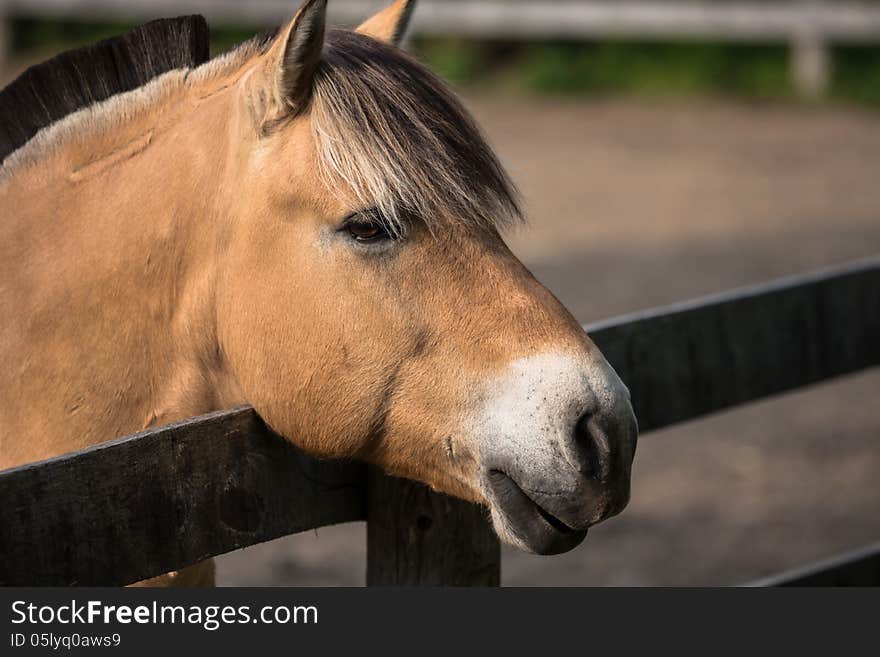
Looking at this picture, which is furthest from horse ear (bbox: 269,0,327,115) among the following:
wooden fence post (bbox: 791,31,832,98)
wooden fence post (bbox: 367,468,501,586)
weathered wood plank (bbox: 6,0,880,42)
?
wooden fence post (bbox: 791,31,832,98)

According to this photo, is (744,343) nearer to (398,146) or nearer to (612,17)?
(398,146)

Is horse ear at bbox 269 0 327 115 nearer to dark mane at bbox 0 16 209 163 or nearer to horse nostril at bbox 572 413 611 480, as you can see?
dark mane at bbox 0 16 209 163

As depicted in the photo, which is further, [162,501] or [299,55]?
[299,55]

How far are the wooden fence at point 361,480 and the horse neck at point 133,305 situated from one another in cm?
27

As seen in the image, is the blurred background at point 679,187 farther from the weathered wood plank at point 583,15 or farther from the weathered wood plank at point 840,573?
the weathered wood plank at point 840,573

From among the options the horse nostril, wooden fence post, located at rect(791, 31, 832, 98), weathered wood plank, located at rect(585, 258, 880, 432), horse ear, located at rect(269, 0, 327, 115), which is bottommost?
wooden fence post, located at rect(791, 31, 832, 98)

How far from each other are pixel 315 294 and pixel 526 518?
0.59 m

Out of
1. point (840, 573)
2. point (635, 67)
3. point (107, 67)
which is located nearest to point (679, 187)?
point (635, 67)

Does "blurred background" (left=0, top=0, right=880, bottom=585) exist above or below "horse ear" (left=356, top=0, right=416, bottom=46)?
below

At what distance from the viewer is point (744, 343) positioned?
3.13 meters

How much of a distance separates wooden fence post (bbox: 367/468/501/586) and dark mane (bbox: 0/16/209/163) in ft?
3.40

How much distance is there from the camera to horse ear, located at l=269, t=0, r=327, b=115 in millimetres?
2170

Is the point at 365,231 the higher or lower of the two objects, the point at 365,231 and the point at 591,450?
the higher

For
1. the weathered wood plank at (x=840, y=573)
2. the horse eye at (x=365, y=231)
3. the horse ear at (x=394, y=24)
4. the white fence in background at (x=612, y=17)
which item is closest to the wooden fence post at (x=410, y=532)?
the horse eye at (x=365, y=231)
